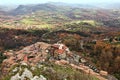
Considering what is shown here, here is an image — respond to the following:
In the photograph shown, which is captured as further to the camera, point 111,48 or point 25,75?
point 111,48

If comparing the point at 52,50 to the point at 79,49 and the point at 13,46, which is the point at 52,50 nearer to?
the point at 79,49

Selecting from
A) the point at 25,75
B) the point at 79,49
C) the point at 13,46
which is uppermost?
the point at 25,75

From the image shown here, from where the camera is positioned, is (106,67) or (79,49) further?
(79,49)

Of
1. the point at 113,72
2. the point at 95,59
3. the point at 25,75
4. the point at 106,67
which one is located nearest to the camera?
the point at 25,75

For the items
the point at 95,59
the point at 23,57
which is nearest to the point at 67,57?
the point at 23,57

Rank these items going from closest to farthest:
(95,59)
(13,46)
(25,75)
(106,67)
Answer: (25,75), (106,67), (95,59), (13,46)

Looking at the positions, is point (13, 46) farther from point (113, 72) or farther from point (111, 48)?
point (113, 72)

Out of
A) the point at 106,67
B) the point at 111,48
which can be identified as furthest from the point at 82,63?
the point at 111,48

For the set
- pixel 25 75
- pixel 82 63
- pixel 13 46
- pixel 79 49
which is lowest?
pixel 13 46

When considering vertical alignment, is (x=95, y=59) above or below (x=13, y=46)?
above
